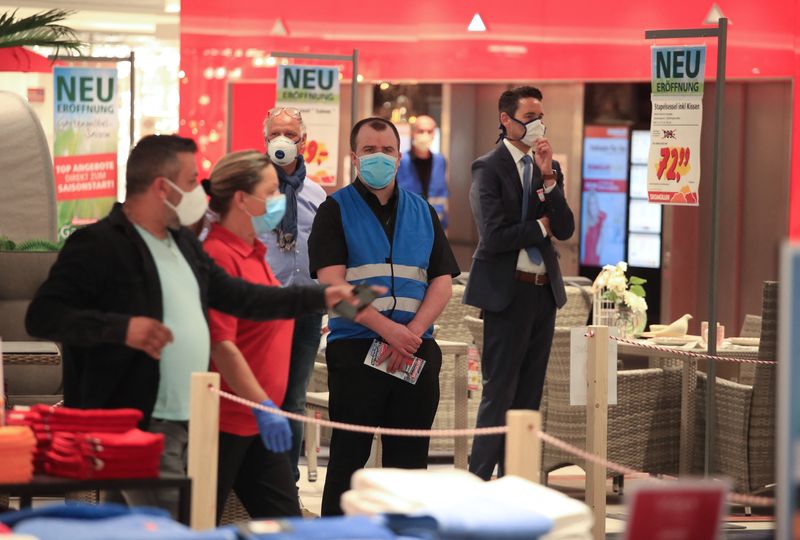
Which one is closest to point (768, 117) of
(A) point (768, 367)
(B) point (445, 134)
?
(B) point (445, 134)

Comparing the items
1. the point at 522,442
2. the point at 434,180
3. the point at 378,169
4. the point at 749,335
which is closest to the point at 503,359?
the point at 378,169

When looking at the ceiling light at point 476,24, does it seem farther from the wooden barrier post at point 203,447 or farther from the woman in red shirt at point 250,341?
the wooden barrier post at point 203,447

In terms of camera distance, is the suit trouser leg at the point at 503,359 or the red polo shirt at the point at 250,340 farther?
the suit trouser leg at the point at 503,359

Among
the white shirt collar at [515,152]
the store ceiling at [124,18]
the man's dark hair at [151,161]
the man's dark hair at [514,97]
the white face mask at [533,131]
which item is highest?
the store ceiling at [124,18]

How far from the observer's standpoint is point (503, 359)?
580 cm

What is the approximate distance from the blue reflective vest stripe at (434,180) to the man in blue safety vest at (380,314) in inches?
218

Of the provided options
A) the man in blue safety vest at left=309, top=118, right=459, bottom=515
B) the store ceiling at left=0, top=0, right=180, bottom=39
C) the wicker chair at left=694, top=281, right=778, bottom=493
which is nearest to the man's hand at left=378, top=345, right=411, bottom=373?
the man in blue safety vest at left=309, top=118, right=459, bottom=515

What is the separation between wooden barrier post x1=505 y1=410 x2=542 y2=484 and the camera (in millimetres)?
3363

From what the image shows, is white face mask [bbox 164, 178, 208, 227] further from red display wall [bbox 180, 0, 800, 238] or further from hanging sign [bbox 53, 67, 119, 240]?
red display wall [bbox 180, 0, 800, 238]

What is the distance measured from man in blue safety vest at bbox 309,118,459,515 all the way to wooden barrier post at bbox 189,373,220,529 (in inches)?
54.4

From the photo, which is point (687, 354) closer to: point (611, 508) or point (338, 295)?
point (611, 508)

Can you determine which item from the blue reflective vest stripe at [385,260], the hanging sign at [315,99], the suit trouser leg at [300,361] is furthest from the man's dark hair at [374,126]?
the hanging sign at [315,99]

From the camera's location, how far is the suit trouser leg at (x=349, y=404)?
4801 mm

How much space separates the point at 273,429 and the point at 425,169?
22.5 ft
